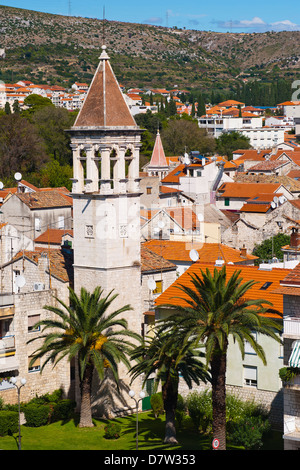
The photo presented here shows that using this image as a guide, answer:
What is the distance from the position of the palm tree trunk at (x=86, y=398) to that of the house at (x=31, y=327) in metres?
3.06

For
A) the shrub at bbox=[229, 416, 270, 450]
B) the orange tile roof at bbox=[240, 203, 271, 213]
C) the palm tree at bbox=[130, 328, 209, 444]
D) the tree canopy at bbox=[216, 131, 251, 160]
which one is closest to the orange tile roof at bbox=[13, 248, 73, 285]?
the palm tree at bbox=[130, 328, 209, 444]

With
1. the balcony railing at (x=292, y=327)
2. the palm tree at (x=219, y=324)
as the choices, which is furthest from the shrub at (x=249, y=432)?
the balcony railing at (x=292, y=327)

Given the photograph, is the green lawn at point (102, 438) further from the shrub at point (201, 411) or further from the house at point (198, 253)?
the house at point (198, 253)

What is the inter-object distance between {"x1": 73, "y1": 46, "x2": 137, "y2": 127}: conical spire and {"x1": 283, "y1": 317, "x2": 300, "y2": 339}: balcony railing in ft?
44.8

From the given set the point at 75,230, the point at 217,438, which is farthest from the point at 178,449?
the point at 75,230

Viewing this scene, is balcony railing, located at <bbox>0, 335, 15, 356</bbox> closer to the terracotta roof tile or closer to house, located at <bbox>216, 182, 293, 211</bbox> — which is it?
the terracotta roof tile

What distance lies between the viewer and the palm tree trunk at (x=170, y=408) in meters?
36.2

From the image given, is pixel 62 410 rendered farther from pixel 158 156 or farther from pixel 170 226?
pixel 158 156

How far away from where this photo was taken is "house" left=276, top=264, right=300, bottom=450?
31.1 metres

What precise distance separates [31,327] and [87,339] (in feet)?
15.3

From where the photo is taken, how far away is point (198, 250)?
54.5m

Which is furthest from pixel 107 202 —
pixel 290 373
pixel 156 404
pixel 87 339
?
pixel 290 373

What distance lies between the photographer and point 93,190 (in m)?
41.5
